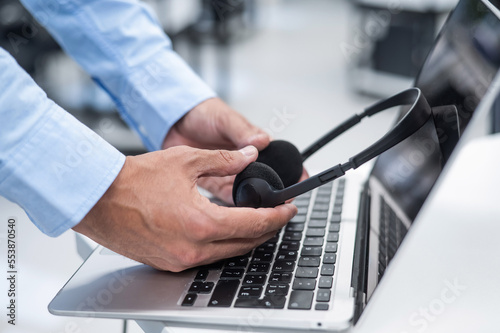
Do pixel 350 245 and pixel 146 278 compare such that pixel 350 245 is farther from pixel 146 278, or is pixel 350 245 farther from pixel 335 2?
pixel 335 2

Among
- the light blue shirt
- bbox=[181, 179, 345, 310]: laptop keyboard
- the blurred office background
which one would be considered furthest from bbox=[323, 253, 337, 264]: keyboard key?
the blurred office background

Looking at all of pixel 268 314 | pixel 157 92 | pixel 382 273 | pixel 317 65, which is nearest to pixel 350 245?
pixel 382 273

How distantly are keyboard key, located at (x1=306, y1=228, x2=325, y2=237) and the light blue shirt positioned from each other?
0.22 m

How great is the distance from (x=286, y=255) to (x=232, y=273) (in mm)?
65

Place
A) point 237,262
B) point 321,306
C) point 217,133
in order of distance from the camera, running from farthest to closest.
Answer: point 217,133
point 237,262
point 321,306

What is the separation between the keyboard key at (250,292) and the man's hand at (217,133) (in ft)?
0.75

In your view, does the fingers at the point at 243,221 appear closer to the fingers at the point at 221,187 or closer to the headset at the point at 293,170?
the headset at the point at 293,170

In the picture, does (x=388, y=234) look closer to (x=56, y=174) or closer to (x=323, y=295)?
(x=323, y=295)

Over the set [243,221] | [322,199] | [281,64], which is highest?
[243,221]

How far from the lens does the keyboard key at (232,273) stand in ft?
1.69

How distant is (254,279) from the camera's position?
1.66 feet

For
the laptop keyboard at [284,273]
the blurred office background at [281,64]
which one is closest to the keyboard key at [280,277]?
the laptop keyboard at [284,273]

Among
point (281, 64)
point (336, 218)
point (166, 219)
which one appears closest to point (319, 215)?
point (336, 218)

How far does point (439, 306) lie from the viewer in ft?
1.61
